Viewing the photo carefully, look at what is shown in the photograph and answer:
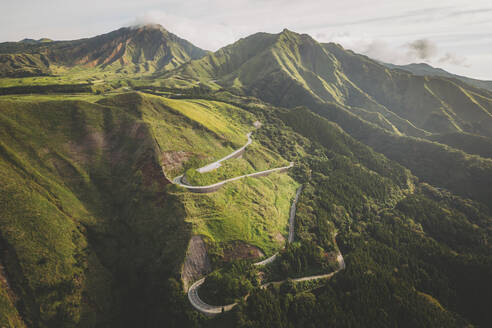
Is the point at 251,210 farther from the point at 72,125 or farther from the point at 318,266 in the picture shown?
the point at 72,125

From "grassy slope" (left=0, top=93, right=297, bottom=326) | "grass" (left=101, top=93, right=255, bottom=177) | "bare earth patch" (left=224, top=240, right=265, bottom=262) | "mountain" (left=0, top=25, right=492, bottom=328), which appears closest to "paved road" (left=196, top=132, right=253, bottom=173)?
"mountain" (left=0, top=25, right=492, bottom=328)

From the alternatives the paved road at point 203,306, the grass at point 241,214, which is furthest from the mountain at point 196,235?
the grass at point 241,214

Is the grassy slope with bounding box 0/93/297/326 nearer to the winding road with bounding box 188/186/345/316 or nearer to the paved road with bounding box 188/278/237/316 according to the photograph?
the winding road with bounding box 188/186/345/316

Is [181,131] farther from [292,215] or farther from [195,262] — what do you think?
[292,215]

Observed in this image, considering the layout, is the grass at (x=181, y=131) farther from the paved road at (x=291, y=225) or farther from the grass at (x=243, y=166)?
the paved road at (x=291, y=225)

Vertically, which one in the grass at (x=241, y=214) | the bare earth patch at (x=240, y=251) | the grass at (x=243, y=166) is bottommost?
the bare earth patch at (x=240, y=251)

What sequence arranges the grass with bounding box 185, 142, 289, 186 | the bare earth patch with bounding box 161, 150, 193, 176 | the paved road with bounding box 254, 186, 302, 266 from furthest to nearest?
the bare earth patch with bounding box 161, 150, 193, 176, the grass with bounding box 185, 142, 289, 186, the paved road with bounding box 254, 186, 302, 266

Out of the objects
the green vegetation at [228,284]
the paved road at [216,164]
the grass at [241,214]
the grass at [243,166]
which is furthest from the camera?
the paved road at [216,164]

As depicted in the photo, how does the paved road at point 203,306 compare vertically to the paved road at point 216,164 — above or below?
below

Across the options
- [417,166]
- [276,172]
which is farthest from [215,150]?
[417,166]

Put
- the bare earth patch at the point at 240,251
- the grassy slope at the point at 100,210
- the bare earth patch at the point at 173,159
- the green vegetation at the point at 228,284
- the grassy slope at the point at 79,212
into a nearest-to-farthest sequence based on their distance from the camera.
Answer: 1. the grassy slope at the point at 79,212
2. the grassy slope at the point at 100,210
3. the green vegetation at the point at 228,284
4. the bare earth patch at the point at 240,251
5. the bare earth patch at the point at 173,159

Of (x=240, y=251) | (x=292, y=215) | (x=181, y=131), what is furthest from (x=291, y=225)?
(x=181, y=131)

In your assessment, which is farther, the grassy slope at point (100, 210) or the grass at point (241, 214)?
the grass at point (241, 214)
